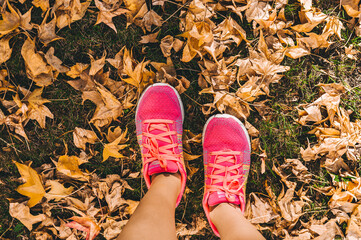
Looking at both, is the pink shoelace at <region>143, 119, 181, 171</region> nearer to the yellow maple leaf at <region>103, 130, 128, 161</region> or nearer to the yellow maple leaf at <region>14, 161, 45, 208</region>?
the yellow maple leaf at <region>103, 130, 128, 161</region>

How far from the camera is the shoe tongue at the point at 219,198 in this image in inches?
55.4

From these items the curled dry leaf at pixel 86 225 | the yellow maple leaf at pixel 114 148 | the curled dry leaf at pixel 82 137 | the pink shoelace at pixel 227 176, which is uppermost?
the curled dry leaf at pixel 82 137

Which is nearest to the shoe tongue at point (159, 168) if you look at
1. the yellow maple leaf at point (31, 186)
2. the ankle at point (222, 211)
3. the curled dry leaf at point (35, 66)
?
the ankle at point (222, 211)

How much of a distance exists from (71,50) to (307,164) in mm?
1609

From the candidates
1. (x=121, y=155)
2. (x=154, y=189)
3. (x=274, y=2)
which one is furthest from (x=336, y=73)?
(x=121, y=155)

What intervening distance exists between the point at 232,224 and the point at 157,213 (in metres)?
0.40

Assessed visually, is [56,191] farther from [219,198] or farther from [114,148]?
[219,198]

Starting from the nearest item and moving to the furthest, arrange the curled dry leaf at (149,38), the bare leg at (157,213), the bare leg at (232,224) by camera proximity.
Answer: the bare leg at (157,213) < the bare leg at (232,224) < the curled dry leaf at (149,38)

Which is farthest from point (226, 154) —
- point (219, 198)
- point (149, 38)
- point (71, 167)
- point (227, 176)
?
point (71, 167)

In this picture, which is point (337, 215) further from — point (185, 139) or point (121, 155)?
point (121, 155)

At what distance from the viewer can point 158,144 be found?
1500mm

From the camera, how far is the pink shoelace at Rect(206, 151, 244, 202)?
1453 mm

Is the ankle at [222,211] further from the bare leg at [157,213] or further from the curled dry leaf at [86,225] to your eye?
the curled dry leaf at [86,225]

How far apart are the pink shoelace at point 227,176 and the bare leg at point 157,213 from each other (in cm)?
23
